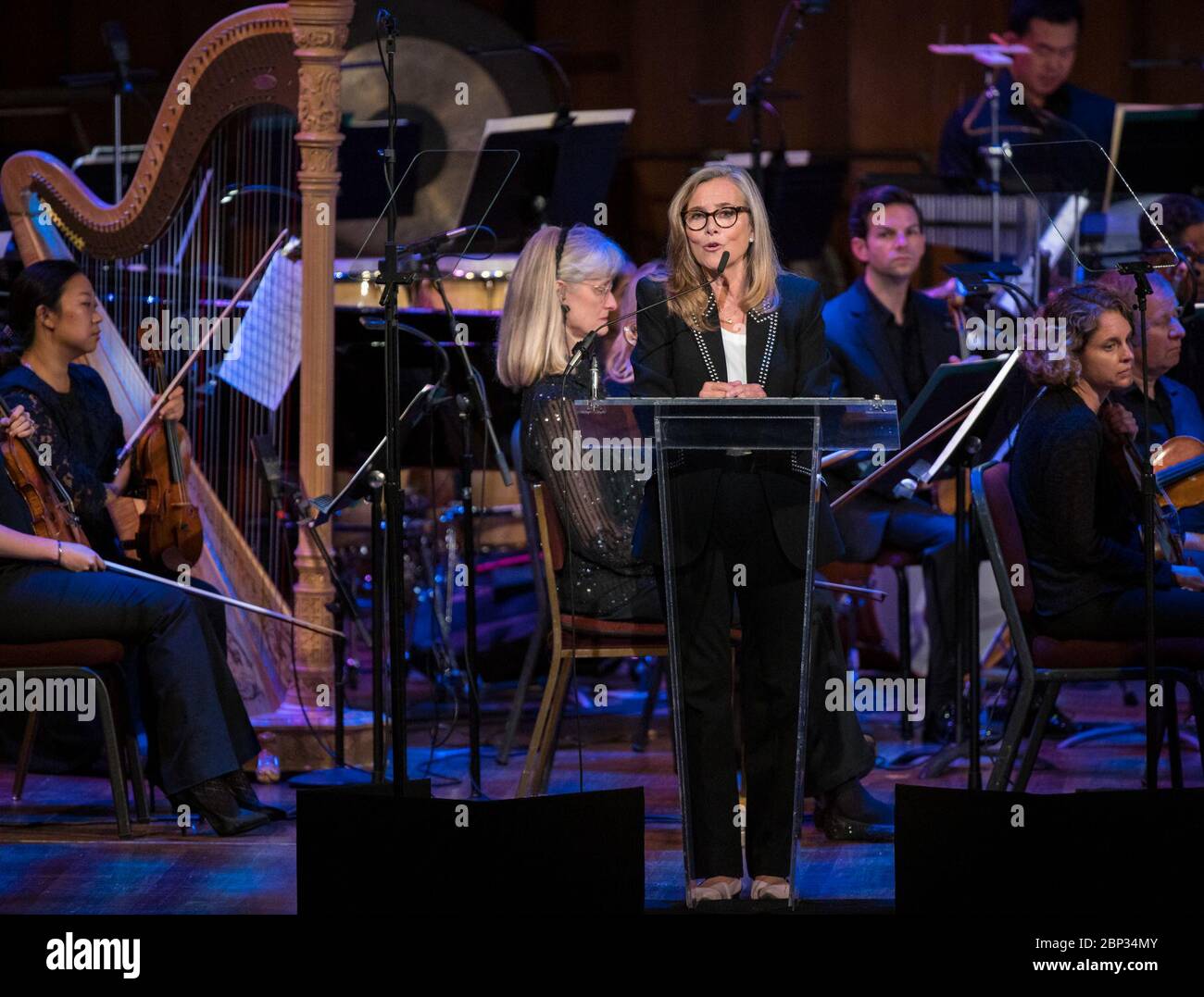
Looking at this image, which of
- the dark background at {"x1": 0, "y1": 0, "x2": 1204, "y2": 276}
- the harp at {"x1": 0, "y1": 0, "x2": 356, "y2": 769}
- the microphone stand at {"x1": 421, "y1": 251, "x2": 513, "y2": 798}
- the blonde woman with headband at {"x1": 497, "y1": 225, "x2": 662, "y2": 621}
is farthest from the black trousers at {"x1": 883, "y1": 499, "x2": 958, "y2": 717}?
the dark background at {"x1": 0, "y1": 0, "x2": 1204, "y2": 276}

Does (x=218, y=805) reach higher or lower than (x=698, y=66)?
lower

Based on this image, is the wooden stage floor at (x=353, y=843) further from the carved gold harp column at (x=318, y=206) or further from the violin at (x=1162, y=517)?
the carved gold harp column at (x=318, y=206)

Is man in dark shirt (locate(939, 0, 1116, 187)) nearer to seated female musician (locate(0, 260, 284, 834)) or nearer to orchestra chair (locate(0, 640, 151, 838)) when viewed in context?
seated female musician (locate(0, 260, 284, 834))

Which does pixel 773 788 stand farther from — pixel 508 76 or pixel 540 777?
pixel 508 76

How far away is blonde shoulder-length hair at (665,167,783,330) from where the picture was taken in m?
3.28

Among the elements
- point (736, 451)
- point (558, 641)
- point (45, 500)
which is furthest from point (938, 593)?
point (45, 500)

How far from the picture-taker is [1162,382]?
196 inches

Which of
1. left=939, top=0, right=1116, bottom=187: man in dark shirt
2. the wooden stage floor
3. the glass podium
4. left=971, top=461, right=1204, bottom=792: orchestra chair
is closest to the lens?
the glass podium

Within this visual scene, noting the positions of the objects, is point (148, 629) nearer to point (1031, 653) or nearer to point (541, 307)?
point (541, 307)

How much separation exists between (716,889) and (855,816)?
2.83 feet

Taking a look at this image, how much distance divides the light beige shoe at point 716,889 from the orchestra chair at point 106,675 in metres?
1.51

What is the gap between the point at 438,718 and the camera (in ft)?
17.9

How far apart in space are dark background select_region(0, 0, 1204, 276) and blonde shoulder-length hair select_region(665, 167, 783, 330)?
446cm
